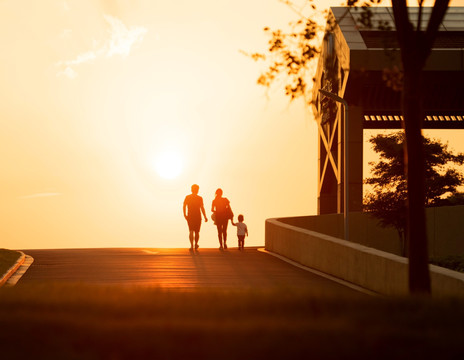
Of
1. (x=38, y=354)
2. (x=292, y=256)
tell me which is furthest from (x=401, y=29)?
(x=292, y=256)

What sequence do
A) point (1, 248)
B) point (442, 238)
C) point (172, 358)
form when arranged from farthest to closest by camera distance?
1. point (442, 238)
2. point (1, 248)
3. point (172, 358)

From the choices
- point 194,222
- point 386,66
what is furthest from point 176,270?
point 386,66

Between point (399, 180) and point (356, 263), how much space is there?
26.4m

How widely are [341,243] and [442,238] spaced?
19490 millimetres

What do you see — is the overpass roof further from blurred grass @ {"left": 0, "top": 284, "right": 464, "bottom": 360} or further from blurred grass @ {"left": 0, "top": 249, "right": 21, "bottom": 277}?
blurred grass @ {"left": 0, "top": 284, "right": 464, "bottom": 360}

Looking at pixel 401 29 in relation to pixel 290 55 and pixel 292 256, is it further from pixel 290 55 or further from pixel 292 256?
pixel 292 256

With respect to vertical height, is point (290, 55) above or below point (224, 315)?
above

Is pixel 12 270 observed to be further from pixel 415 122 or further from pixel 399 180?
pixel 399 180

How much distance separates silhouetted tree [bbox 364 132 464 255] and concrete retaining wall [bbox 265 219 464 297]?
16.3m

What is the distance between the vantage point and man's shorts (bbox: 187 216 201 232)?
2439 centimetres

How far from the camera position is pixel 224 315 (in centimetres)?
662

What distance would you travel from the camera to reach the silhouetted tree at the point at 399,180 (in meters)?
40.6

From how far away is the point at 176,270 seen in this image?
63.0 feet

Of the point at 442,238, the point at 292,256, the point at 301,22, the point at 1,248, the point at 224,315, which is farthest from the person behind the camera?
the point at 442,238
